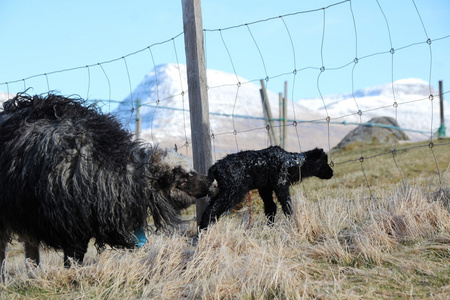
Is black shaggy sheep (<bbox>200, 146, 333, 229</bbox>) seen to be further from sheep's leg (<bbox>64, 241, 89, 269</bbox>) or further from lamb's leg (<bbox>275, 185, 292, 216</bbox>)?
sheep's leg (<bbox>64, 241, 89, 269</bbox>)

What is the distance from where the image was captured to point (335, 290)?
3.35m

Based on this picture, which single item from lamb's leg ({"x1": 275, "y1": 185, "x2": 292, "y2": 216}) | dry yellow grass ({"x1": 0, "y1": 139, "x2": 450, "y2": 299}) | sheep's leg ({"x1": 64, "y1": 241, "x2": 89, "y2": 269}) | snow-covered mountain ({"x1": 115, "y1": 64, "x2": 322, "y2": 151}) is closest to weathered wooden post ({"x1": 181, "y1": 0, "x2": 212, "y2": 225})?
lamb's leg ({"x1": 275, "y1": 185, "x2": 292, "y2": 216})

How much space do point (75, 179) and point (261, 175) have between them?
2.26 meters

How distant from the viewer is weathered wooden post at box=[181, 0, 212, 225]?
6.06m

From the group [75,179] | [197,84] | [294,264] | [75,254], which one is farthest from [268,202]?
[75,179]

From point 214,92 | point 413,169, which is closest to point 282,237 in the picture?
point 413,169

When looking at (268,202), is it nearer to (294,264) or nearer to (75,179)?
(294,264)

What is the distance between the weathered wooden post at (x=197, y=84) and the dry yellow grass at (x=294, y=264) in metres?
1.41

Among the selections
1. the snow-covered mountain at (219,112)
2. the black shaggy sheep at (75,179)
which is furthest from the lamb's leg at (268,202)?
the snow-covered mountain at (219,112)

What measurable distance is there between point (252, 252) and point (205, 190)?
1161mm

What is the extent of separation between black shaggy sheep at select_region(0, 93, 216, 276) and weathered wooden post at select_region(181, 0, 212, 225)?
1278 mm

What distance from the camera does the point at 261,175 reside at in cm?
582

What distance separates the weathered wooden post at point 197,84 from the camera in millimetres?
6059

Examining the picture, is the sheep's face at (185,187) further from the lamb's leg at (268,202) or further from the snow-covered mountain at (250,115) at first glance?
the snow-covered mountain at (250,115)
